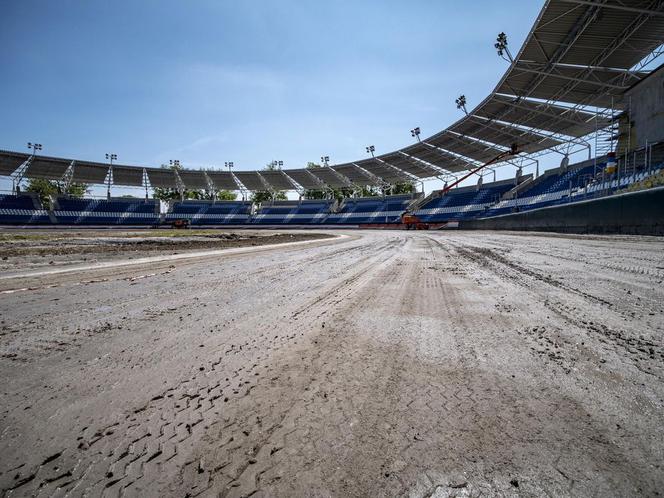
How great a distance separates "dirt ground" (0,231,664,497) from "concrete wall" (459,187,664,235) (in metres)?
8.82

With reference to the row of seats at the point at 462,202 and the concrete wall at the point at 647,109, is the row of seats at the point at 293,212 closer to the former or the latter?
the row of seats at the point at 462,202

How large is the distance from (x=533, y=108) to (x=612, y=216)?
73.3ft

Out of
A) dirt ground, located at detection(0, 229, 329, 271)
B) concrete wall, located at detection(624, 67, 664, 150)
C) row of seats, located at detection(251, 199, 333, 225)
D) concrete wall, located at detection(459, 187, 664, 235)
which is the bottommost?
dirt ground, located at detection(0, 229, 329, 271)

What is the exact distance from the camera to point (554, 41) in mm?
18969

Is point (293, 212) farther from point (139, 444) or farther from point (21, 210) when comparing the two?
point (139, 444)

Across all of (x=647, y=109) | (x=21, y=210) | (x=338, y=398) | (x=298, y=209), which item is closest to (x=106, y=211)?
(x=21, y=210)

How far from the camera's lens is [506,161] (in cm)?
4191

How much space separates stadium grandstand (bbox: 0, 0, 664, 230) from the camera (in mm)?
18406

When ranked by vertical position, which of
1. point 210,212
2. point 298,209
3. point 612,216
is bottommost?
point 612,216

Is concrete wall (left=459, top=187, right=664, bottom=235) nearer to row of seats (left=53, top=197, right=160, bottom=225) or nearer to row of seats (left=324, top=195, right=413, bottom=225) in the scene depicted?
row of seats (left=324, top=195, right=413, bottom=225)

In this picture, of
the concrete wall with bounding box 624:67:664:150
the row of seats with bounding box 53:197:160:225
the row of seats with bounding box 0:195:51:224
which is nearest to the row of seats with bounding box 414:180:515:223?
the concrete wall with bounding box 624:67:664:150

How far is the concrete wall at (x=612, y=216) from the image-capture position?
8.90 meters

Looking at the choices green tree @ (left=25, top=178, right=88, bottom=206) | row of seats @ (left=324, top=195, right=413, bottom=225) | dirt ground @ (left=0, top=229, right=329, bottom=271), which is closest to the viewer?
dirt ground @ (left=0, top=229, right=329, bottom=271)

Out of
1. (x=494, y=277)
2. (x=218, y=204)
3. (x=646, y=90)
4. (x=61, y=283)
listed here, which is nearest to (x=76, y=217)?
(x=218, y=204)
